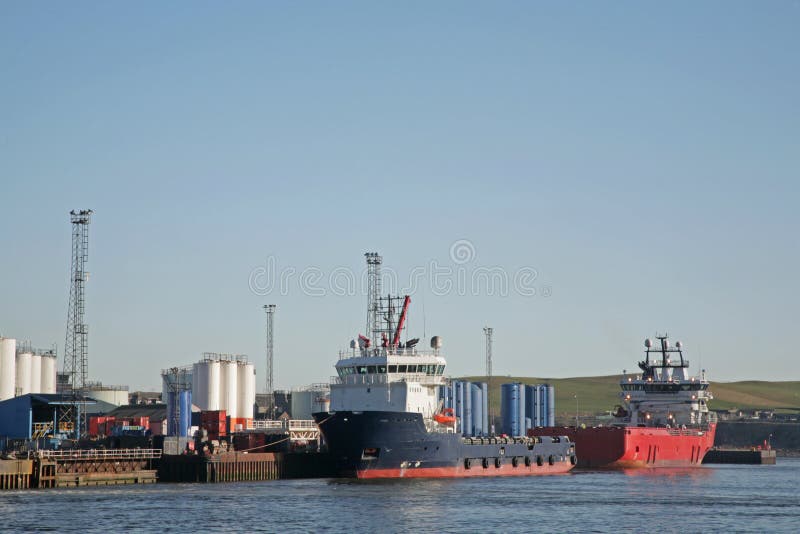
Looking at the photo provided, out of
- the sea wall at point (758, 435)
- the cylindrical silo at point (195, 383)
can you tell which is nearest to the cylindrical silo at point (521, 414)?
the cylindrical silo at point (195, 383)

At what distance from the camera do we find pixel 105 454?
267ft

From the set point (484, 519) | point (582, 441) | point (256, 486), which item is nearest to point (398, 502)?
point (484, 519)

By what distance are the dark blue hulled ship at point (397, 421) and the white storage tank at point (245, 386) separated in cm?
3089

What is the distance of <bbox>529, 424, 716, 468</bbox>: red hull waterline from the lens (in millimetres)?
107562

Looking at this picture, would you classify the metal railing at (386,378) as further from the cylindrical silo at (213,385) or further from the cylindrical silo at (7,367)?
the cylindrical silo at (7,367)

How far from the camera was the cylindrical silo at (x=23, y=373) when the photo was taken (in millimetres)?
124625

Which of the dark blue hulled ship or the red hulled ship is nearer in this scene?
the dark blue hulled ship

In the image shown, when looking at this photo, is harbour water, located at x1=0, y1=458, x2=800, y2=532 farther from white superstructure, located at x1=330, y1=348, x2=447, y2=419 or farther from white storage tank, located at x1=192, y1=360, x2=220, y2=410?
white storage tank, located at x1=192, y1=360, x2=220, y2=410

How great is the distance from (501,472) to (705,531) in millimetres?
35298

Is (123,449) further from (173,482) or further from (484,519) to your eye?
(484,519)

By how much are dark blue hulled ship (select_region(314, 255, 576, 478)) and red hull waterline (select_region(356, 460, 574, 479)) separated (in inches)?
2.6

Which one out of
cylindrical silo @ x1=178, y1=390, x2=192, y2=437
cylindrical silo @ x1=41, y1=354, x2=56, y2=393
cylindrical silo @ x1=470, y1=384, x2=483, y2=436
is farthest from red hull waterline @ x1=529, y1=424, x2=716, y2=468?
cylindrical silo @ x1=41, y1=354, x2=56, y2=393

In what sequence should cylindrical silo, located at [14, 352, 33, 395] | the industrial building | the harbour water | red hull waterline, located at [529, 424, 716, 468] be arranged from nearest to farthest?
the harbour water, the industrial building, red hull waterline, located at [529, 424, 716, 468], cylindrical silo, located at [14, 352, 33, 395]

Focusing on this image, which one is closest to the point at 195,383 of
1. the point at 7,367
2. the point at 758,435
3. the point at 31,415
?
the point at 7,367
